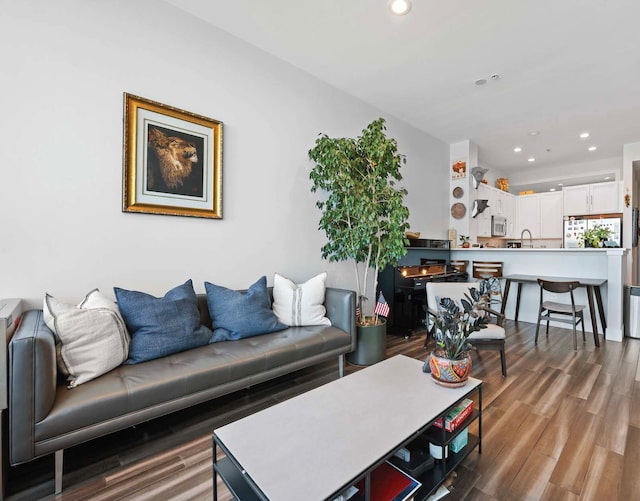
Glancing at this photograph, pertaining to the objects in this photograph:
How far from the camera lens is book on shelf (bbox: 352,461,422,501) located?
1197 mm

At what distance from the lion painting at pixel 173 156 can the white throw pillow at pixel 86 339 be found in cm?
116

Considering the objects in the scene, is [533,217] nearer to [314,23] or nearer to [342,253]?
[342,253]

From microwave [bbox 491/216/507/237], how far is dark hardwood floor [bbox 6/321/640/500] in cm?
380

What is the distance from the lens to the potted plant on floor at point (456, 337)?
1.57 m

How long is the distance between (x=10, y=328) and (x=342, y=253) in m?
2.58

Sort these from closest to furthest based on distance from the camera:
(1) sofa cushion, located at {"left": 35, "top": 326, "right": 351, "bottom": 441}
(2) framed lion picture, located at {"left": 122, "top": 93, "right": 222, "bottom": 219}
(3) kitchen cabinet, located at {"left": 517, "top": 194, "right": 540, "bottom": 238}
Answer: (1) sofa cushion, located at {"left": 35, "top": 326, "right": 351, "bottom": 441} < (2) framed lion picture, located at {"left": 122, "top": 93, "right": 222, "bottom": 219} < (3) kitchen cabinet, located at {"left": 517, "top": 194, "right": 540, "bottom": 238}

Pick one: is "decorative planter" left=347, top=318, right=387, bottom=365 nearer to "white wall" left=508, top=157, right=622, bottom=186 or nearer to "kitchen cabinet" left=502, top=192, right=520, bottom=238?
"kitchen cabinet" left=502, top=192, right=520, bottom=238

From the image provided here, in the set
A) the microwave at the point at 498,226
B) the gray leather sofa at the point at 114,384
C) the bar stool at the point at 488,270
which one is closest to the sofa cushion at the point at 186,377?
the gray leather sofa at the point at 114,384

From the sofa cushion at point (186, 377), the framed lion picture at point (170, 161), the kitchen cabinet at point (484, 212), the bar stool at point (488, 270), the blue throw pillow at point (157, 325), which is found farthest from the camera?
the kitchen cabinet at point (484, 212)

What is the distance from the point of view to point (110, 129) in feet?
7.28

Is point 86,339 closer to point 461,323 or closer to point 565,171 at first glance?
point 461,323

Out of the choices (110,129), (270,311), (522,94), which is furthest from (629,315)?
(110,129)

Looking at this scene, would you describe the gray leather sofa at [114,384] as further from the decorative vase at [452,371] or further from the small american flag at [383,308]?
the decorative vase at [452,371]

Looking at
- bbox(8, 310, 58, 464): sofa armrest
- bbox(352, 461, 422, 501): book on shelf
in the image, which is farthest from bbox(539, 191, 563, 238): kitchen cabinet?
bbox(8, 310, 58, 464): sofa armrest
